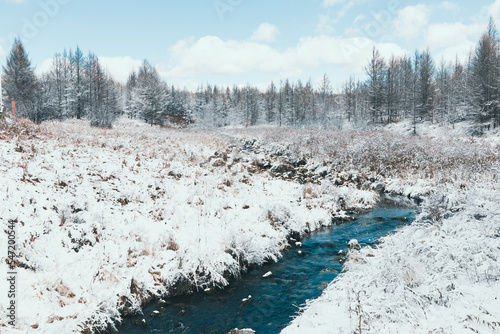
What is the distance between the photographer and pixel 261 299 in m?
6.27

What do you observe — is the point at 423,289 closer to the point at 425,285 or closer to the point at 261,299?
the point at 425,285

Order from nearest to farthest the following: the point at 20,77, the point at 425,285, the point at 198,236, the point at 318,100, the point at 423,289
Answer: the point at 423,289
the point at 425,285
the point at 198,236
the point at 20,77
the point at 318,100

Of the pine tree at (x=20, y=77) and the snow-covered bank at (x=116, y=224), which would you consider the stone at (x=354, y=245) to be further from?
the pine tree at (x=20, y=77)

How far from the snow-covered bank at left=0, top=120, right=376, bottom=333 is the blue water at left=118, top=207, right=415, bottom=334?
0.38 metres

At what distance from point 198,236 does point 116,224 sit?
2.40 m

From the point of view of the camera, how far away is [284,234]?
9.42 metres

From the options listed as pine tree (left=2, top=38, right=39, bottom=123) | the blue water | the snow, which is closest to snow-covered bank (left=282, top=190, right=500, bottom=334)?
the blue water

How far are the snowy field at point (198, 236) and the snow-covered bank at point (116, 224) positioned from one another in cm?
3

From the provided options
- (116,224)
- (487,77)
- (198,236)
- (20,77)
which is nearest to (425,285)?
(198,236)

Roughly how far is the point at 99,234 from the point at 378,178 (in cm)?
1550

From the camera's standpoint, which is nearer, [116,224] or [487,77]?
[116,224]

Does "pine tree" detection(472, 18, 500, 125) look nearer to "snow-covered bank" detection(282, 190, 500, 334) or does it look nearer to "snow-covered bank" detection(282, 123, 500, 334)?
"snow-covered bank" detection(282, 123, 500, 334)

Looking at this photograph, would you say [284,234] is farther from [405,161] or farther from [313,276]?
[405,161]

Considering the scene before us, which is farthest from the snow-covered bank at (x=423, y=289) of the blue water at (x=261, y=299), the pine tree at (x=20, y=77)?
the pine tree at (x=20, y=77)
